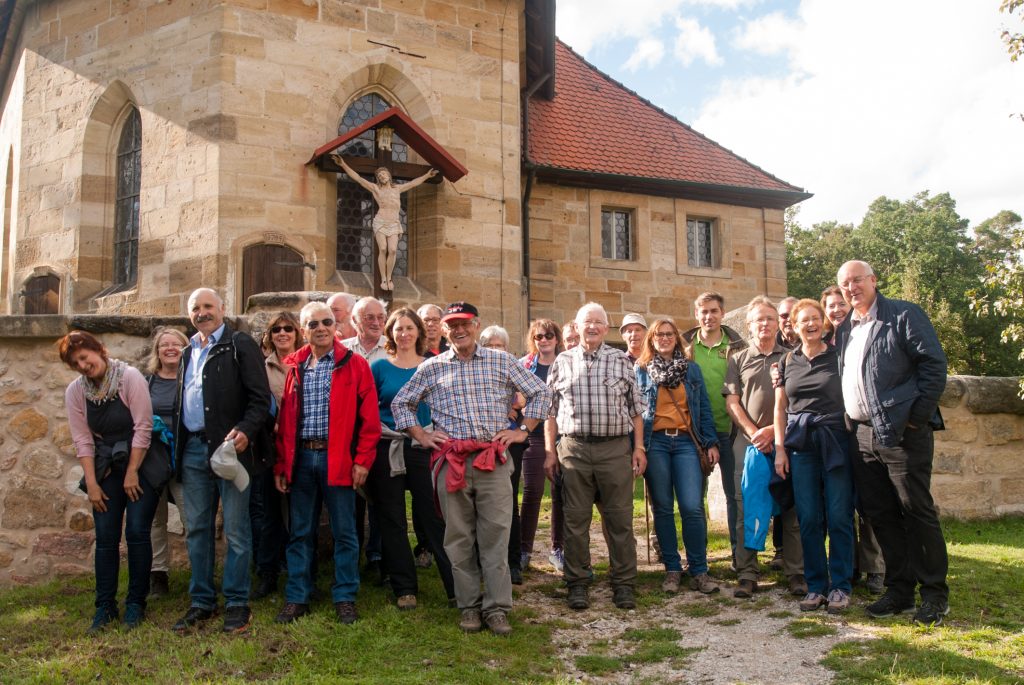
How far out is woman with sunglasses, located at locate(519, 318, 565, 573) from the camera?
638cm

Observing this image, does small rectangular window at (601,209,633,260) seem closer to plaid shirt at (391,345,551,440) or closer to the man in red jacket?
plaid shirt at (391,345,551,440)

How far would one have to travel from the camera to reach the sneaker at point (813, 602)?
17.2 feet

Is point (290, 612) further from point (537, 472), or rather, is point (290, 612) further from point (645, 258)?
point (645, 258)

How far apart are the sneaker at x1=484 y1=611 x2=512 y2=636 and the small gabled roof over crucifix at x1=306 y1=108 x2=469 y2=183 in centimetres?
771

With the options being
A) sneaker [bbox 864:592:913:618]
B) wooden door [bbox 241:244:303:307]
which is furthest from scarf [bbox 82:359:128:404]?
wooden door [bbox 241:244:303:307]

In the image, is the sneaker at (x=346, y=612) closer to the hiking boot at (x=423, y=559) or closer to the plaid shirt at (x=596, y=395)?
the hiking boot at (x=423, y=559)

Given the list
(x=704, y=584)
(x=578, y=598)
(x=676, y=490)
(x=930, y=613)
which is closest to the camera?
(x=930, y=613)

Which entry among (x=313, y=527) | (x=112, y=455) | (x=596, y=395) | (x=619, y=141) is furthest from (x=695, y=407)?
(x=619, y=141)

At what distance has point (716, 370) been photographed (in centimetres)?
630

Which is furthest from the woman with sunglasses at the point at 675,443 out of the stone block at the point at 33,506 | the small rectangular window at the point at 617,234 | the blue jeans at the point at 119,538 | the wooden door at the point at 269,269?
the small rectangular window at the point at 617,234

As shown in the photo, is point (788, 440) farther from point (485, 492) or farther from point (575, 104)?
point (575, 104)

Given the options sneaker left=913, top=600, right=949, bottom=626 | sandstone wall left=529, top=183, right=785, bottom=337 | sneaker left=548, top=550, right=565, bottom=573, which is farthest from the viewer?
sandstone wall left=529, top=183, right=785, bottom=337

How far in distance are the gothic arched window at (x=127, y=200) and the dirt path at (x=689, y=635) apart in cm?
923

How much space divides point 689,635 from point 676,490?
115cm
